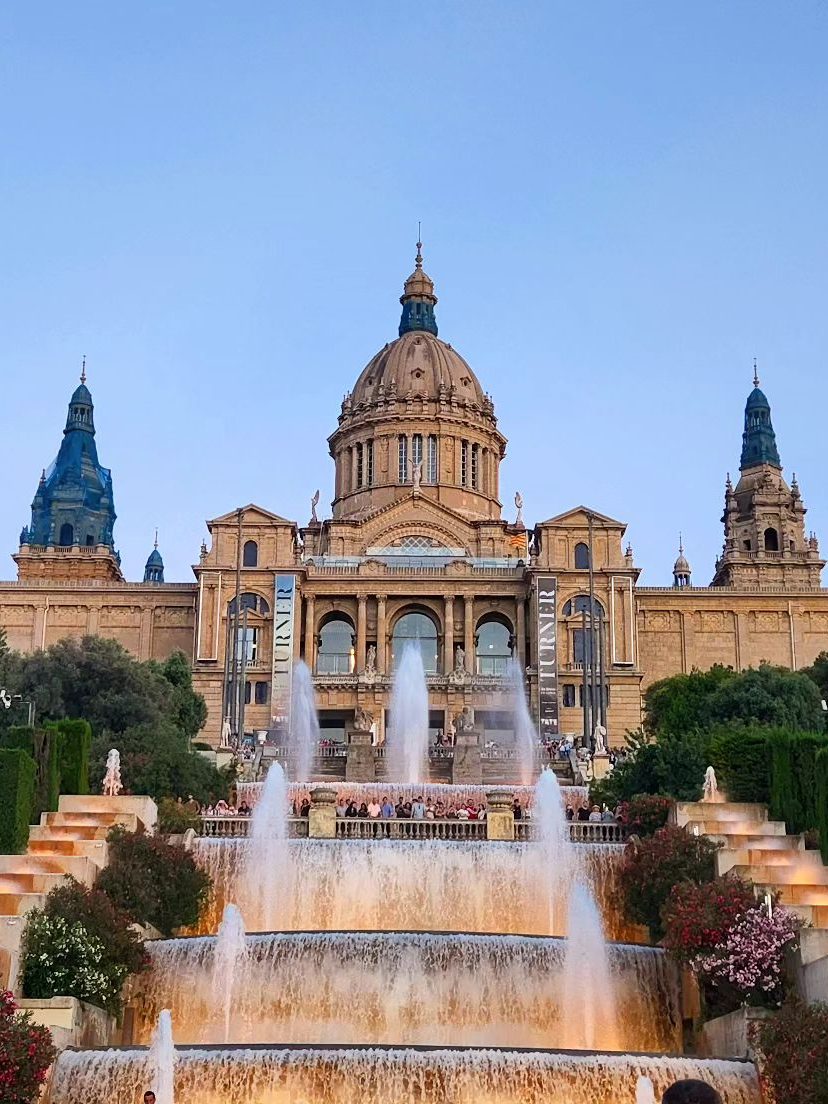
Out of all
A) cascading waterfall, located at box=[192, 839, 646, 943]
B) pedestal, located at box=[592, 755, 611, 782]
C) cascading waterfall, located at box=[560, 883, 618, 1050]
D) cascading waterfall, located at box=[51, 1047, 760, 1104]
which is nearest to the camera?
cascading waterfall, located at box=[51, 1047, 760, 1104]

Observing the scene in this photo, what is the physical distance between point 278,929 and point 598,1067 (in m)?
12.0

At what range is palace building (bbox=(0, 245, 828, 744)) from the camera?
2825 inches

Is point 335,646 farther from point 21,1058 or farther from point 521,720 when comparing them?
point 21,1058

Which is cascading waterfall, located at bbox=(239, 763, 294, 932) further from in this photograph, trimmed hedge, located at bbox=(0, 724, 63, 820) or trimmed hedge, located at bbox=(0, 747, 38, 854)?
trimmed hedge, located at bbox=(0, 747, 38, 854)

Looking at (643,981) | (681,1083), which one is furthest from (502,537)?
(681,1083)

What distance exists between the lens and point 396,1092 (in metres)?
22.3

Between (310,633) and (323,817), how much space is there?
38337 millimetres


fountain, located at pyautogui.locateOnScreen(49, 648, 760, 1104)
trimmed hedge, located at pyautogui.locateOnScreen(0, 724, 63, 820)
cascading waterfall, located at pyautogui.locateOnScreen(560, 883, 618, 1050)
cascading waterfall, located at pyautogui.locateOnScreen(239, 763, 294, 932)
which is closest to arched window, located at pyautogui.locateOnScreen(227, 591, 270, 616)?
fountain, located at pyautogui.locateOnScreen(49, 648, 760, 1104)

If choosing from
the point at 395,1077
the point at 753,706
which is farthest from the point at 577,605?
the point at 395,1077

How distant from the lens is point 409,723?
62875 millimetres

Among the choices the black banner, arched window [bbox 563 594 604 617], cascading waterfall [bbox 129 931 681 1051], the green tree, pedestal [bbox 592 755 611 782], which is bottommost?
cascading waterfall [bbox 129 931 681 1051]

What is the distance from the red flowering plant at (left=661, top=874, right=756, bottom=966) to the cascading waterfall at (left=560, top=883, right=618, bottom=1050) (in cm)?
126

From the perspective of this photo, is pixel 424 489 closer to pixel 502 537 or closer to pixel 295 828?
pixel 502 537

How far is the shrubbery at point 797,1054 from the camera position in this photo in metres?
21.7
